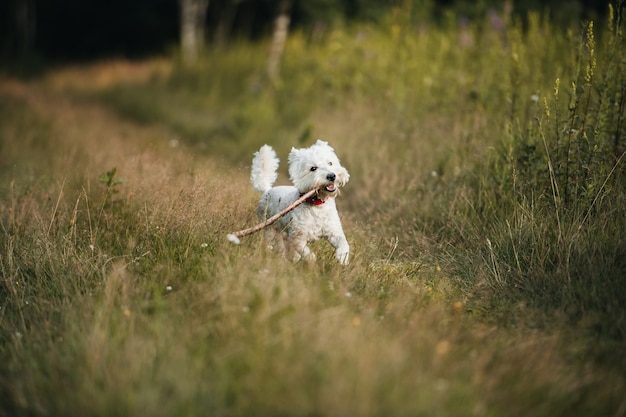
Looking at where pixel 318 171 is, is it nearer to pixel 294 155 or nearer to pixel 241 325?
pixel 294 155

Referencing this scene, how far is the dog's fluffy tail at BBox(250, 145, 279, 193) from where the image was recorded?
459 cm

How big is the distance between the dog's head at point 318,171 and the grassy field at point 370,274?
507mm

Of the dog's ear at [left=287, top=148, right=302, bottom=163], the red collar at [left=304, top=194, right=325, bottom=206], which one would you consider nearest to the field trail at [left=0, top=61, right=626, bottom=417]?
the red collar at [left=304, top=194, right=325, bottom=206]

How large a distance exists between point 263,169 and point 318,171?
0.79 m

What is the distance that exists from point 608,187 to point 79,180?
15.9 feet

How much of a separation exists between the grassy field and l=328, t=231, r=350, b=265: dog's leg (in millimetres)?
75

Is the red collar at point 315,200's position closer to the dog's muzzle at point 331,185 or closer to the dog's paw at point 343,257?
the dog's muzzle at point 331,185

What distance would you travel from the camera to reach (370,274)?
3.85 metres

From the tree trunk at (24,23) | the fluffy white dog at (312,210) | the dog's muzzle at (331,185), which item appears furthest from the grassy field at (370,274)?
the tree trunk at (24,23)

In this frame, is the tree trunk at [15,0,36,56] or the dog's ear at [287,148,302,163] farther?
the tree trunk at [15,0,36,56]

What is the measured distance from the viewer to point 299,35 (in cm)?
1217

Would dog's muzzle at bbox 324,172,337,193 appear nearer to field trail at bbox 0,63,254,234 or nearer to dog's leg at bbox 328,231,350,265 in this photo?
dog's leg at bbox 328,231,350,265

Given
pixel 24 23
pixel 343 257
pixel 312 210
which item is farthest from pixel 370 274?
pixel 24 23

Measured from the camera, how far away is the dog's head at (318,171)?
399 centimetres
